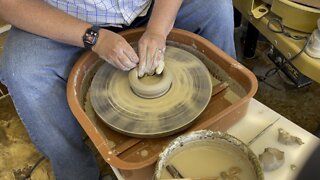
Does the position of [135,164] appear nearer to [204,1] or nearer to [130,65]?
[130,65]

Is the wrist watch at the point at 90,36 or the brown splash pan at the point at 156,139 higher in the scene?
the wrist watch at the point at 90,36

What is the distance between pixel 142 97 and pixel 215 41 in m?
0.38

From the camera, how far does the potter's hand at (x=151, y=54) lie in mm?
1058

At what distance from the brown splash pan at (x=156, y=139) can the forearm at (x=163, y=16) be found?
54 mm

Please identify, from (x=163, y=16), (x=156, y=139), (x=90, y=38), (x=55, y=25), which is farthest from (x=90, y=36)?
(x=156, y=139)

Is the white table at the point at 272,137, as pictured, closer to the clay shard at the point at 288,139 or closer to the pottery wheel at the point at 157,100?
the clay shard at the point at 288,139

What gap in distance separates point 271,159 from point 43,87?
2.24 ft

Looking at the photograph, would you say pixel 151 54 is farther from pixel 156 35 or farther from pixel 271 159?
pixel 271 159

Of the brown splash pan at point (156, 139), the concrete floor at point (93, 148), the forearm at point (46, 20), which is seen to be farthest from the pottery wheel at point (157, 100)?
the concrete floor at point (93, 148)

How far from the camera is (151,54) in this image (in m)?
1.07

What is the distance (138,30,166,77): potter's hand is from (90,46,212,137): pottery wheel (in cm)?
6

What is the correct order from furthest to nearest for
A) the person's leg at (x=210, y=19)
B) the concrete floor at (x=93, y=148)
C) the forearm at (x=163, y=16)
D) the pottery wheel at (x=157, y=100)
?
the concrete floor at (x=93, y=148), the person's leg at (x=210, y=19), the forearm at (x=163, y=16), the pottery wheel at (x=157, y=100)

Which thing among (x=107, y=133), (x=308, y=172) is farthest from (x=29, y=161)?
(x=308, y=172)

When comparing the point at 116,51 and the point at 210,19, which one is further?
the point at 210,19
